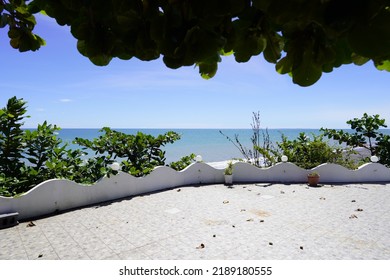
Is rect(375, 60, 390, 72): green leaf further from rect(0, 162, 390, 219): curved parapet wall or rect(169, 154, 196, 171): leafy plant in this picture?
rect(169, 154, 196, 171): leafy plant

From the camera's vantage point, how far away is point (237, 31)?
2.77 ft

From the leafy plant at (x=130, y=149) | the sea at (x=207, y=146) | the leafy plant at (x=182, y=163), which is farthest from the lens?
the sea at (x=207, y=146)

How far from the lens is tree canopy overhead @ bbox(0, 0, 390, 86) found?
0.55m

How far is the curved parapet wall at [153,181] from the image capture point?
272 inches

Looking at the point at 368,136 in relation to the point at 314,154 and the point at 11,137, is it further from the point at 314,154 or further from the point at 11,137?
the point at 11,137

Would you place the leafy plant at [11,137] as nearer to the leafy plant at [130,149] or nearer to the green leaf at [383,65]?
the leafy plant at [130,149]

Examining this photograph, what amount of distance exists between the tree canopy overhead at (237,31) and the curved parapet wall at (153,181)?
7.27 metres

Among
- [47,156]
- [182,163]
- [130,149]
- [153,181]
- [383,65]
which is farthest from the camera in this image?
[182,163]

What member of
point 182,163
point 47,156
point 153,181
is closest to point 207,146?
point 182,163

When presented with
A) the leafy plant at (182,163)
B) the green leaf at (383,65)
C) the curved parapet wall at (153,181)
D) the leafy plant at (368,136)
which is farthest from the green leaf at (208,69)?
the leafy plant at (368,136)

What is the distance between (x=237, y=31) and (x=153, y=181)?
950cm

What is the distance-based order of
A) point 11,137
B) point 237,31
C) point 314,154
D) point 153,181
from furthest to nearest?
point 314,154 < point 153,181 < point 11,137 < point 237,31
